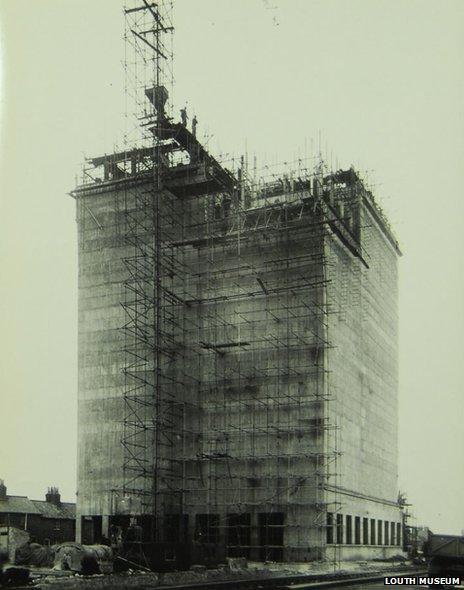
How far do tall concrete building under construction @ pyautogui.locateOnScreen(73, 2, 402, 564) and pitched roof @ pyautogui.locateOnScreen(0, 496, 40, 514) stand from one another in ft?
28.2

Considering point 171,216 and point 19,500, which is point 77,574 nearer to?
point 171,216

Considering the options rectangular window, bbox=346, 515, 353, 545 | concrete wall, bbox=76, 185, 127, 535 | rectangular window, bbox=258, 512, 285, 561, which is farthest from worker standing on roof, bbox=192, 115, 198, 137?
rectangular window, bbox=346, 515, 353, 545

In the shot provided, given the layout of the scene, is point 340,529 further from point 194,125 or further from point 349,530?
point 194,125

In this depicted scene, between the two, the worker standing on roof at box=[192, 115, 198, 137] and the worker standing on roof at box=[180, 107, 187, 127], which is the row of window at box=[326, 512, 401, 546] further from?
the worker standing on roof at box=[180, 107, 187, 127]

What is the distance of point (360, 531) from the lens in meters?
54.6

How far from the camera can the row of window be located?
4769 cm

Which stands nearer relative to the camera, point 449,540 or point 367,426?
point 449,540

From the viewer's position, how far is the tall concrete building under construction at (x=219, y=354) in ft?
159

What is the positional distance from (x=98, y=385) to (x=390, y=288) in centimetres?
2688

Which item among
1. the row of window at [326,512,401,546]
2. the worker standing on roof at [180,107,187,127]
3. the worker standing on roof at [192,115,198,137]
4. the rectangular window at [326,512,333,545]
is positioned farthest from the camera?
the worker standing on roof at [192,115,198,137]

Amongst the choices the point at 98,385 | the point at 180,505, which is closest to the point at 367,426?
the point at 180,505

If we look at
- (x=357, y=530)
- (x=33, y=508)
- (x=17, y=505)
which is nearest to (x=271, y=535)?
(x=357, y=530)

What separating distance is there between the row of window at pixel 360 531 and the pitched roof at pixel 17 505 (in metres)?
24.6

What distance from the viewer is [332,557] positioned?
1847 inches
